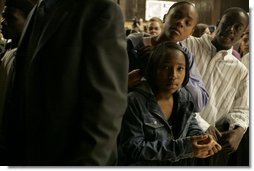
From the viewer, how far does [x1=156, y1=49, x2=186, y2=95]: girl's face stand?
3.52ft

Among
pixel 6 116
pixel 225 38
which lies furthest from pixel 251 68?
pixel 6 116

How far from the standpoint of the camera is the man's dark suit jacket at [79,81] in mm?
738

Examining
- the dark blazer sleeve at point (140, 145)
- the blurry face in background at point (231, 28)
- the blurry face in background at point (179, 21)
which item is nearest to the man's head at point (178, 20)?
the blurry face in background at point (179, 21)

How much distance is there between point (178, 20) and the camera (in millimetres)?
1104

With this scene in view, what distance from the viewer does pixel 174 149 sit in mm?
1083

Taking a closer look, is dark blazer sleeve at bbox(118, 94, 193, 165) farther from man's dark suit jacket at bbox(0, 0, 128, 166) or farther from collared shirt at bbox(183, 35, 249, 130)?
man's dark suit jacket at bbox(0, 0, 128, 166)

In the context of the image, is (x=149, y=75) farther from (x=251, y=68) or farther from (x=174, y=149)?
(x=251, y=68)

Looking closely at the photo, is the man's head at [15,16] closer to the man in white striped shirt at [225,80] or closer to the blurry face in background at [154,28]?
the blurry face in background at [154,28]

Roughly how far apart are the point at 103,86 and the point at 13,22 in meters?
0.45

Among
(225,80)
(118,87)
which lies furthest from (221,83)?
(118,87)

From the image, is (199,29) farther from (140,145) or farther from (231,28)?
(140,145)

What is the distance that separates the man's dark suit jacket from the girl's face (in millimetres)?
303

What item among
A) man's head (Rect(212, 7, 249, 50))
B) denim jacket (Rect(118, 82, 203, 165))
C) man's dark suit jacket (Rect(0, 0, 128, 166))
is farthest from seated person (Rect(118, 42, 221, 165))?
man's dark suit jacket (Rect(0, 0, 128, 166))

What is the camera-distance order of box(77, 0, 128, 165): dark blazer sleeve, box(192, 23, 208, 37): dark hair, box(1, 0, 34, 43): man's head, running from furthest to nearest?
1. box(192, 23, 208, 37): dark hair
2. box(1, 0, 34, 43): man's head
3. box(77, 0, 128, 165): dark blazer sleeve
